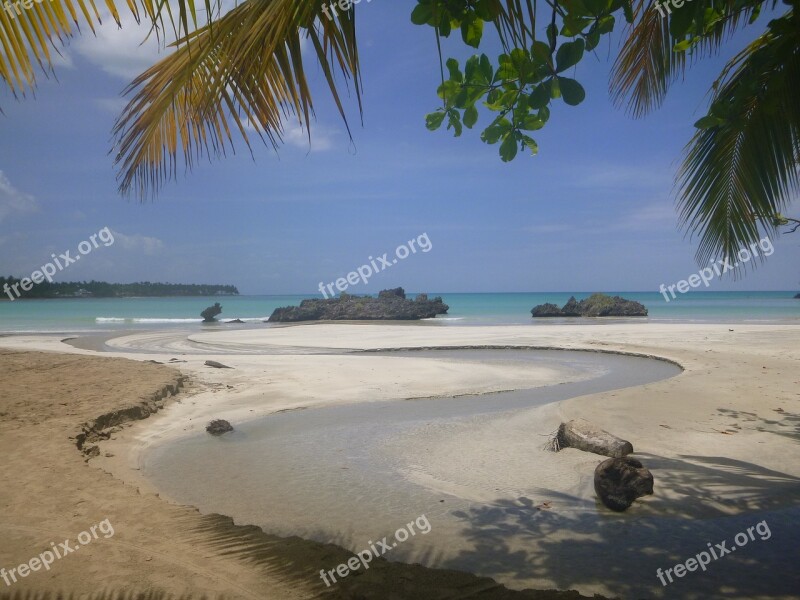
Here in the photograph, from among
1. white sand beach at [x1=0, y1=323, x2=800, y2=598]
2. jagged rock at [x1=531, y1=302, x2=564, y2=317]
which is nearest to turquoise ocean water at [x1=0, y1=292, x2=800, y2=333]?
jagged rock at [x1=531, y1=302, x2=564, y2=317]

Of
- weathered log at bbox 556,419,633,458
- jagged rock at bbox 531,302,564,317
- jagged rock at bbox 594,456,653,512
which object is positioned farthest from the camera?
jagged rock at bbox 531,302,564,317

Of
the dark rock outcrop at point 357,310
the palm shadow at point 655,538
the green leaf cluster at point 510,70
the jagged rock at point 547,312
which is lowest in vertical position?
the palm shadow at point 655,538

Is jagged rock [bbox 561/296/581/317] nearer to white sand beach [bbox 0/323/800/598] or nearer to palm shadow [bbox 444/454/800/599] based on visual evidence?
white sand beach [bbox 0/323/800/598]

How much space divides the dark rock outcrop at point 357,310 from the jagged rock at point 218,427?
26696mm

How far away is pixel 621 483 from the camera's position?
4.02 metres

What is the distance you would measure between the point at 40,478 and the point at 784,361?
13.3 metres

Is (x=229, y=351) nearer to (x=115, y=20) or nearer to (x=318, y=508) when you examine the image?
(x=318, y=508)

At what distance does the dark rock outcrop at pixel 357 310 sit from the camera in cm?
3356

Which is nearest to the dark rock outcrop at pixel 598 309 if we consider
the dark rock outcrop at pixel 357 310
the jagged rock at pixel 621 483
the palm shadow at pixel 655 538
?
the dark rock outcrop at pixel 357 310

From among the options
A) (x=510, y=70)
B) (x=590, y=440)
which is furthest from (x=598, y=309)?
(x=510, y=70)

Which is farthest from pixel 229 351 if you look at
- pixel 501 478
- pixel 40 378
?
pixel 501 478

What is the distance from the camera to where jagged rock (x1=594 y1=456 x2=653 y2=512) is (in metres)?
3.93

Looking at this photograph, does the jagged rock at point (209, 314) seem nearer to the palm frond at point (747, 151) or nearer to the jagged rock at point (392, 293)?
the jagged rock at point (392, 293)

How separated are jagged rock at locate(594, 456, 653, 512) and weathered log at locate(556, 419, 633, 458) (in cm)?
84
